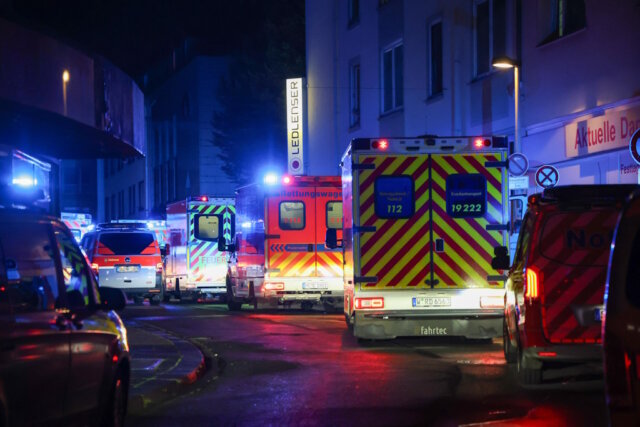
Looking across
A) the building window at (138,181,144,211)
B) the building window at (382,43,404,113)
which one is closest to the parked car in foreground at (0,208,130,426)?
the building window at (382,43,404,113)

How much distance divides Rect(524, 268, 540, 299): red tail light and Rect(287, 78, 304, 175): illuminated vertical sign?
2790 cm

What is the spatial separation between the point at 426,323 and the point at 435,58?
48.0 ft

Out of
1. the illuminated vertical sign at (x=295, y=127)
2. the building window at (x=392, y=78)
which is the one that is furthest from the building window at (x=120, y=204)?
the building window at (x=392, y=78)

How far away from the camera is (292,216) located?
22.5 metres

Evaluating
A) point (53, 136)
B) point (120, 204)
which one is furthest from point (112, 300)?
point (120, 204)

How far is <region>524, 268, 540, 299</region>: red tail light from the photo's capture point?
10984 millimetres

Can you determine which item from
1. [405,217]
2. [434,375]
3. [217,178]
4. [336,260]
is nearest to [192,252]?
[336,260]

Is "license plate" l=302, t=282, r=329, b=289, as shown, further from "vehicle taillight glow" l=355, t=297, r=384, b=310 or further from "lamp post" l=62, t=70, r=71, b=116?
"vehicle taillight glow" l=355, t=297, r=384, b=310

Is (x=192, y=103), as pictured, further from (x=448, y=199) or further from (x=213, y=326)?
(x=448, y=199)

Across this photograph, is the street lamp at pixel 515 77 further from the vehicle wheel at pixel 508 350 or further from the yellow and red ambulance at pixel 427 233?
the vehicle wheel at pixel 508 350

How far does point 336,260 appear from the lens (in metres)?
22.7

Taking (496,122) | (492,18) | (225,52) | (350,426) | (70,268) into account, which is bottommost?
(350,426)

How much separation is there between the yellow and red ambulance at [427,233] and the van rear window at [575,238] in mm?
4475

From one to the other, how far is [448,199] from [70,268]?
8.71 metres
